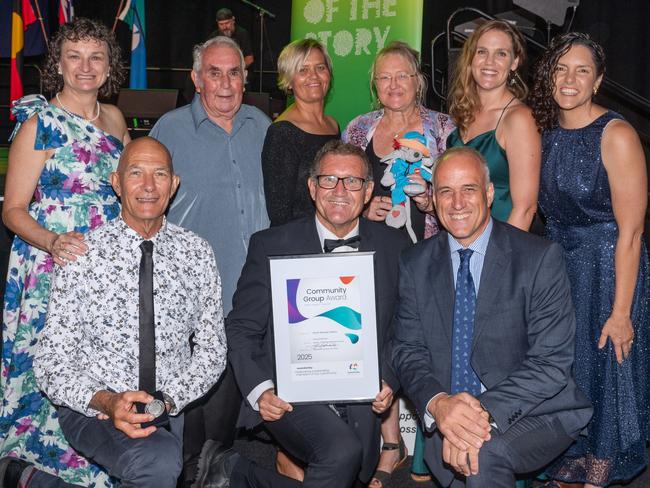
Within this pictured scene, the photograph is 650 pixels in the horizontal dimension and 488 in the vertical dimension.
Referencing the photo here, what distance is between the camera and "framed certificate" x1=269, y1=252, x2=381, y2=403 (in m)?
2.84

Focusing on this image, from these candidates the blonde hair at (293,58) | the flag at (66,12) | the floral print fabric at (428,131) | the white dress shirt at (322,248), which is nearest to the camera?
the white dress shirt at (322,248)

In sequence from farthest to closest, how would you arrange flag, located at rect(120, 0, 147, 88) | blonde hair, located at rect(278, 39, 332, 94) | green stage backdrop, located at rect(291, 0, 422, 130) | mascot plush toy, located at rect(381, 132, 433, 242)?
1. flag, located at rect(120, 0, 147, 88)
2. green stage backdrop, located at rect(291, 0, 422, 130)
3. blonde hair, located at rect(278, 39, 332, 94)
4. mascot plush toy, located at rect(381, 132, 433, 242)

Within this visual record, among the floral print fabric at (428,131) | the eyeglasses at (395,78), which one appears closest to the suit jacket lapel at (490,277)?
the floral print fabric at (428,131)

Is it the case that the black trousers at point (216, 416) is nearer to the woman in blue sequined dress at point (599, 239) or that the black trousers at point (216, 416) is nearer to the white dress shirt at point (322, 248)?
the white dress shirt at point (322, 248)

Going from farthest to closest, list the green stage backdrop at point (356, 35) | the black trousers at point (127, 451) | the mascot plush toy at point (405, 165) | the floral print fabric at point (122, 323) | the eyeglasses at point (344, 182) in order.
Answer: the green stage backdrop at point (356, 35), the mascot plush toy at point (405, 165), the eyeglasses at point (344, 182), the floral print fabric at point (122, 323), the black trousers at point (127, 451)

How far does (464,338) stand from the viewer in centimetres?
284

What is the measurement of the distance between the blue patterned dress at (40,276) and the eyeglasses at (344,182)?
41.0 inches

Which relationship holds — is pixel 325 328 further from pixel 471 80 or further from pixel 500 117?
pixel 471 80

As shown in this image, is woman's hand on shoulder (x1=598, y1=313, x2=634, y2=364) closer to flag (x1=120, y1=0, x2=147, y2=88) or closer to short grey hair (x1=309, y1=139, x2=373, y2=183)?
short grey hair (x1=309, y1=139, x2=373, y2=183)

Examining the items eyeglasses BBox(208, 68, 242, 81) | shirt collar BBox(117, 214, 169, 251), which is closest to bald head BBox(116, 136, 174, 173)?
shirt collar BBox(117, 214, 169, 251)

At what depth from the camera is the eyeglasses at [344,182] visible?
120 inches

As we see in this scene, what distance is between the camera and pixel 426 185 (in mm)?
3484

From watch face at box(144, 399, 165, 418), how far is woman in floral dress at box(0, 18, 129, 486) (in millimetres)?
758

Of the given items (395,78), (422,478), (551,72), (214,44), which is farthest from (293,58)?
(422,478)
